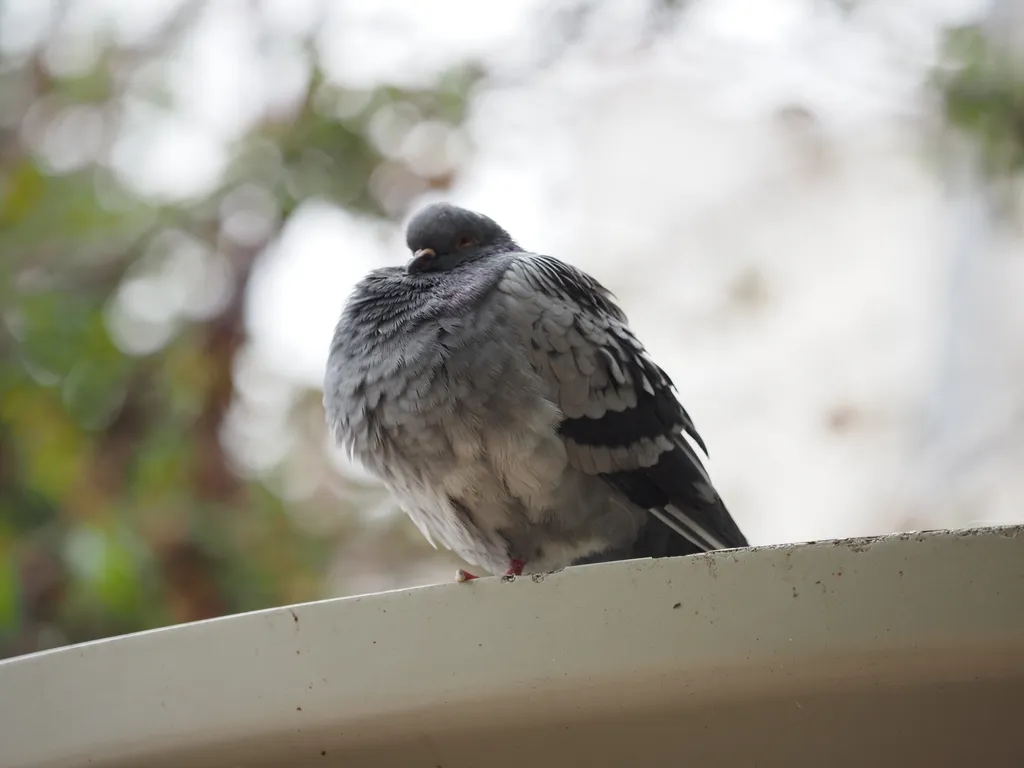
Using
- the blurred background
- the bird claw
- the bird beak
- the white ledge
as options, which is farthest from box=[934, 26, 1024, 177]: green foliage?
the white ledge

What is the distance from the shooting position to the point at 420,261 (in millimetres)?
1330

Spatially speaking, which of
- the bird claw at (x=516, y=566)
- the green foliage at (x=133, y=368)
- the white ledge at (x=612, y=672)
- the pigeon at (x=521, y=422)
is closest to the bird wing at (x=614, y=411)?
the pigeon at (x=521, y=422)

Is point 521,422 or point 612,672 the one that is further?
point 521,422

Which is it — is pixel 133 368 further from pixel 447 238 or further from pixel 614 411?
pixel 614 411

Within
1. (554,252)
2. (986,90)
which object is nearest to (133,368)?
(554,252)

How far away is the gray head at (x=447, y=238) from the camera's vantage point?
4.41ft

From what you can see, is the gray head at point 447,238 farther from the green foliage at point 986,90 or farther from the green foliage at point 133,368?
the green foliage at point 986,90

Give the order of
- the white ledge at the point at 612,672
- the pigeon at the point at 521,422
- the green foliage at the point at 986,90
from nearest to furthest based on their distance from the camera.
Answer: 1. the white ledge at the point at 612,672
2. the pigeon at the point at 521,422
3. the green foliage at the point at 986,90

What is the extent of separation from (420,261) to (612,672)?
2.43ft

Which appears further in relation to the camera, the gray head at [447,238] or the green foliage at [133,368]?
the green foliage at [133,368]

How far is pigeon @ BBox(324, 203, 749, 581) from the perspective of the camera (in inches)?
42.7

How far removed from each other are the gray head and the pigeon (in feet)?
0.31

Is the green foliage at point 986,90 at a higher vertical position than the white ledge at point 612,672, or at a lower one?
higher

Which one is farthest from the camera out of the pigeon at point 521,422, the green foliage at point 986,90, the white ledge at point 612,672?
the green foliage at point 986,90
